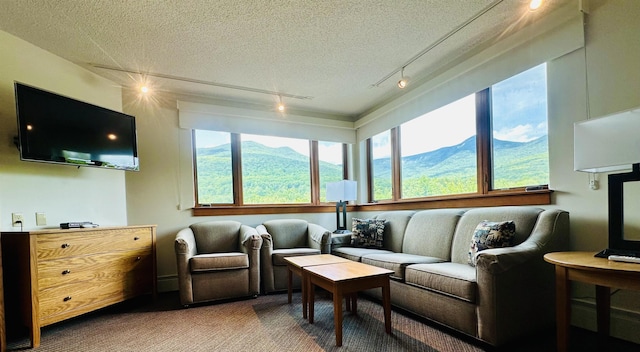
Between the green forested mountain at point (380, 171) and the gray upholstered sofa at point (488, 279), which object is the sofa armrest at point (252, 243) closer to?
the green forested mountain at point (380, 171)

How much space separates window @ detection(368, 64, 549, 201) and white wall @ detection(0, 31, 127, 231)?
3.51 metres

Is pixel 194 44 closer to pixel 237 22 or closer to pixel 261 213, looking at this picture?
pixel 237 22

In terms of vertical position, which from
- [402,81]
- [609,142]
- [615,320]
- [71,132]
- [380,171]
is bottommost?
[615,320]

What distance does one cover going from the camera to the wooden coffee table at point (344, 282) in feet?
6.44

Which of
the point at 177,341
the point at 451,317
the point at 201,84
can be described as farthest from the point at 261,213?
the point at 451,317

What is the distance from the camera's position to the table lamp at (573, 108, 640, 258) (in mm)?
1514

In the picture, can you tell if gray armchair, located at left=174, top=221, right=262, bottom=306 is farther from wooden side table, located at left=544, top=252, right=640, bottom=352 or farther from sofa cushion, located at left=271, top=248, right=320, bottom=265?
wooden side table, located at left=544, top=252, right=640, bottom=352

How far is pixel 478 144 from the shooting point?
2.97m

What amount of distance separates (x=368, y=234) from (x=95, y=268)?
2790 millimetres

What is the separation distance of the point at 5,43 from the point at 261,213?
9.69ft

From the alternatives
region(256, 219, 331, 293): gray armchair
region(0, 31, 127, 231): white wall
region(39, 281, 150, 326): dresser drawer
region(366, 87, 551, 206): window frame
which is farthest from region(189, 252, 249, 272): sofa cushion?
region(366, 87, 551, 206): window frame

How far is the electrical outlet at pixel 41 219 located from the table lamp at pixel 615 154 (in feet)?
13.3

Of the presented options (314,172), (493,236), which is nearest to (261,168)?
(314,172)

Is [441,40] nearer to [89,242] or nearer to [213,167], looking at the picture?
[213,167]
